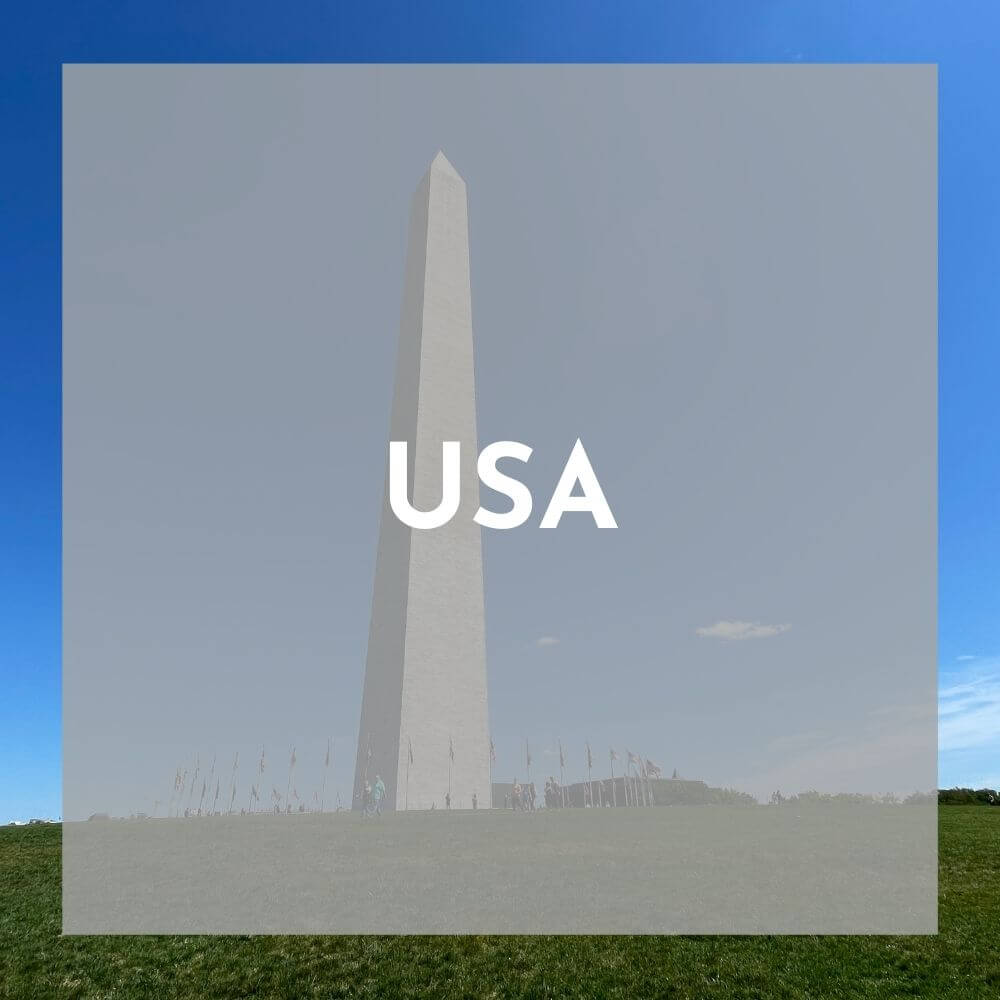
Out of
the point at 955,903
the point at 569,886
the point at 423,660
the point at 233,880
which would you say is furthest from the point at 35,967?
the point at 955,903

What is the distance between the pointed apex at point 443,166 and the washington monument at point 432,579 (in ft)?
0.21

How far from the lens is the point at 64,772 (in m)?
24.0

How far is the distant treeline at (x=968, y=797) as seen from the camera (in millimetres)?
36750

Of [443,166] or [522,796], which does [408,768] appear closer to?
[522,796]

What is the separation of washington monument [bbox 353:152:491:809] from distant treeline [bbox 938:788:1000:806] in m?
23.5

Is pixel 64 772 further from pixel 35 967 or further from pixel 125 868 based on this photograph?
pixel 35 967

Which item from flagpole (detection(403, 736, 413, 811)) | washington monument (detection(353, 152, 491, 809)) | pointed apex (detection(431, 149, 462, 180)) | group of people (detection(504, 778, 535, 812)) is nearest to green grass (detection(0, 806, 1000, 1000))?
flagpole (detection(403, 736, 413, 811))

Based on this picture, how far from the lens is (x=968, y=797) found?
125ft

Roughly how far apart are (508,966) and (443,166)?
100 ft

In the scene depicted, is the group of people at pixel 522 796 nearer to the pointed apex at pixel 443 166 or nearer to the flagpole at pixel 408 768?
the flagpole at pixel 408 768

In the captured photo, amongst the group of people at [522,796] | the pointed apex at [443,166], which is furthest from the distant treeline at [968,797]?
the pointed apex at [443,166]

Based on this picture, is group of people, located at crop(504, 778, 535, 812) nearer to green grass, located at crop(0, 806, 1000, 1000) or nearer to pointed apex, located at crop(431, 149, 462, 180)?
green grass, located at crop(0, 806, 1000, 1000)

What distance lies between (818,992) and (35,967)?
13565 millimetres

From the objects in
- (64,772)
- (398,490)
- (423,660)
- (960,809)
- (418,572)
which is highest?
(398,490)
